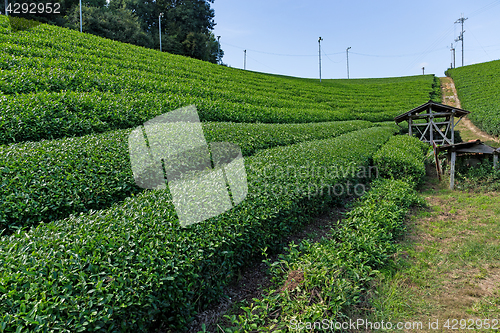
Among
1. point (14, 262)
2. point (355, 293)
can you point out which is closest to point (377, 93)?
point (355, 293)

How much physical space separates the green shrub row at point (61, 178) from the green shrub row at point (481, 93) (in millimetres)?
23002

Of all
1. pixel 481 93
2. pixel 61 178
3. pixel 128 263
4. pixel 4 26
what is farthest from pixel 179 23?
pixel 128 263

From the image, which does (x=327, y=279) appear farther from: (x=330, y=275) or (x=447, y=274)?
(x=447, y=274)

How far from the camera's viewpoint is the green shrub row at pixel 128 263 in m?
2.31

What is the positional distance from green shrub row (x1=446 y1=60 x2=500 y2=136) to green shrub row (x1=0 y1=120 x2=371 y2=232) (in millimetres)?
23002

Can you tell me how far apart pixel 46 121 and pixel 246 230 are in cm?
586

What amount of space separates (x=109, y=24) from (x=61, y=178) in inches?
1345

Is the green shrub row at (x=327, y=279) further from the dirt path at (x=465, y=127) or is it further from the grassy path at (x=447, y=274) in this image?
the dirt path at (x=465, y=127)

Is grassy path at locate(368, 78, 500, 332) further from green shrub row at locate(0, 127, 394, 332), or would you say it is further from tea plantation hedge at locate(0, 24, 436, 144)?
tea plantation hedge at locate(0, 24, 436, 144)

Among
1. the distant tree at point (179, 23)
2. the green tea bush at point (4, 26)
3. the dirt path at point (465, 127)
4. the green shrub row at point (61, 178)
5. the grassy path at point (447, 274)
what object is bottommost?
the grassy path at point (447, 274)

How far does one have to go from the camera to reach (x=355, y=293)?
375 centimetres

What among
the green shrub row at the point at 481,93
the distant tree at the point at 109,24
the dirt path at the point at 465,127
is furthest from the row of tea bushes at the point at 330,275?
the distant tree at the point at 109,24

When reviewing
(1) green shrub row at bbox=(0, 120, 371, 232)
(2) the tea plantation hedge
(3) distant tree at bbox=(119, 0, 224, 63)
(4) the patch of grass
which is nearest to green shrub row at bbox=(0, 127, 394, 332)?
(1) green shrub row at bbox=(0, 120, 371, 232)

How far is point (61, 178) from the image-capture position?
4.62m
